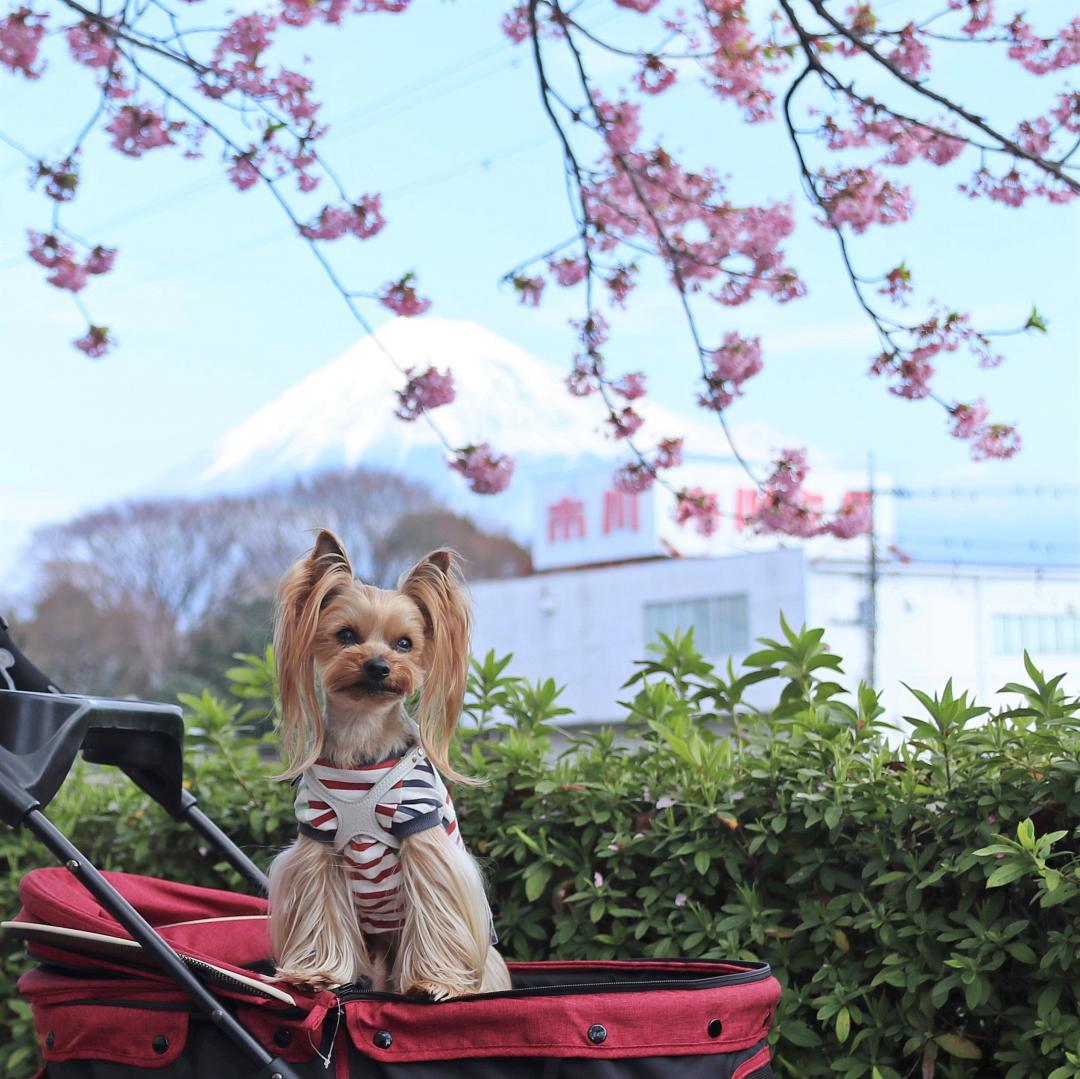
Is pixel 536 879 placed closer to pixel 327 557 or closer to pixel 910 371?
pixel 327 557

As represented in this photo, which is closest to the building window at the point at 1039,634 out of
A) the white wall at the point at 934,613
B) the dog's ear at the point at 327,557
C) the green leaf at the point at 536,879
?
the white wall at the point at 934,613

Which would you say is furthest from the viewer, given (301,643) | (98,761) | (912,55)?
(912,55)

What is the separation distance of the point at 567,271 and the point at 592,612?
43826 mm

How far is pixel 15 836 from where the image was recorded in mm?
3883

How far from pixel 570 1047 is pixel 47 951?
994 millimetres

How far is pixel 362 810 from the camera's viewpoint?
2447mm

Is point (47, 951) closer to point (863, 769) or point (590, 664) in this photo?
point (863, 769)

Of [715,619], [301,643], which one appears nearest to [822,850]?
[301,643]

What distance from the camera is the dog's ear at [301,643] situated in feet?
8.17

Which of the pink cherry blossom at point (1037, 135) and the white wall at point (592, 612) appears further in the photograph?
the white wall at point (592, 612)

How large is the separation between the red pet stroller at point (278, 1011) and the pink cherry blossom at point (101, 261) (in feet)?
12.6

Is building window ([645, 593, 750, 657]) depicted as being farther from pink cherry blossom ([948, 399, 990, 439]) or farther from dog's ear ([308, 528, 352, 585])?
dog's ear ([308, 528, 352, 585])

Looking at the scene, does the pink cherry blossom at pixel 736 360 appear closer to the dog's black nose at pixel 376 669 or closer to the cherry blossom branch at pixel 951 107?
the cherry blossom branch at pixel 951 107

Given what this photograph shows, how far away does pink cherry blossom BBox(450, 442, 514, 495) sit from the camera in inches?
222
